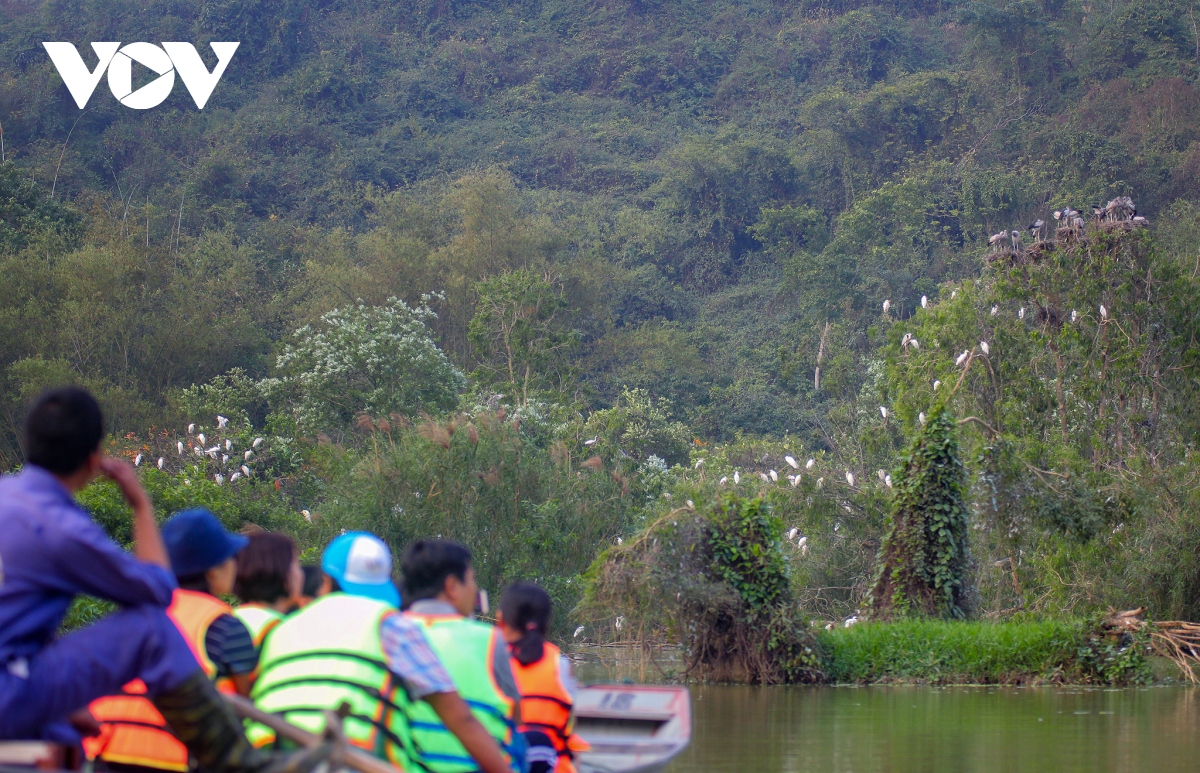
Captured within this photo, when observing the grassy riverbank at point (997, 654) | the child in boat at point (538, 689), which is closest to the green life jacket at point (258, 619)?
the child in boat at point (538, 689)

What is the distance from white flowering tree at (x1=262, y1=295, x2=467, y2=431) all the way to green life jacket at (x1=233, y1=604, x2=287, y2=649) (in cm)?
1963

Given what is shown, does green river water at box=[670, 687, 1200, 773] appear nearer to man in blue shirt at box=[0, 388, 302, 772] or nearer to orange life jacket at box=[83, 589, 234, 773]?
orange life jacket at box=[83, 589, 234, 773]

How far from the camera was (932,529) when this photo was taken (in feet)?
48.9

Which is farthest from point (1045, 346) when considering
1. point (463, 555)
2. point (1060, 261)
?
point (463, 555)

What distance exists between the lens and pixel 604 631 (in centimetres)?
1914

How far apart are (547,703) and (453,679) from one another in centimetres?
126

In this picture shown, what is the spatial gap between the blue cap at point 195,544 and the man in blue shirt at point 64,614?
83 centimetres

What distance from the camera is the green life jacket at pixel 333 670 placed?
336 centimetres

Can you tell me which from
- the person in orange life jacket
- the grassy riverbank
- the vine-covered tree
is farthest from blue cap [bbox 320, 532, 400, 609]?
the vine-covered tree

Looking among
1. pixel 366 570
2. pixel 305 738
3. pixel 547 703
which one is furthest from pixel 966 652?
pixel 305 738

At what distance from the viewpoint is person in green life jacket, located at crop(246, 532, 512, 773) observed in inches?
132

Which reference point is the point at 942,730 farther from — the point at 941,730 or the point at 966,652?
the point at 966,652

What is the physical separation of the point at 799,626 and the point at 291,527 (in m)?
7.47

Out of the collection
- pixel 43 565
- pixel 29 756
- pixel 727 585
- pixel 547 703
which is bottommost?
pixel 727 585
